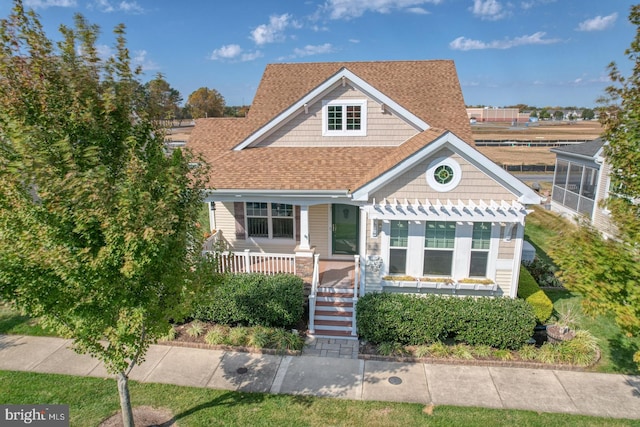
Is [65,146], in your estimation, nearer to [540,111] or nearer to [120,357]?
[120,357]

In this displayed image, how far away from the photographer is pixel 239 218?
14844 millimetres

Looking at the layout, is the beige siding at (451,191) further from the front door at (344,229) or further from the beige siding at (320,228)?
the beige siding at (320,228)

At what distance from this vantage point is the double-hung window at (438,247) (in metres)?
11.4

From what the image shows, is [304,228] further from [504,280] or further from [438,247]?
[504,280]

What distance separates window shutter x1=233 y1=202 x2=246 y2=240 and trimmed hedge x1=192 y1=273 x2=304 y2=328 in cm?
341

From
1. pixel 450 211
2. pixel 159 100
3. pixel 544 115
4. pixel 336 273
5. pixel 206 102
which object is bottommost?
pixel 336 273

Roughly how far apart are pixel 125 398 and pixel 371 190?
24.0 feet

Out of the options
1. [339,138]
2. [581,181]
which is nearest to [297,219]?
[339,138]

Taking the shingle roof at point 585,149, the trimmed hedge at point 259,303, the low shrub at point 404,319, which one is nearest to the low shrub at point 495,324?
the low shrub at point 404,319

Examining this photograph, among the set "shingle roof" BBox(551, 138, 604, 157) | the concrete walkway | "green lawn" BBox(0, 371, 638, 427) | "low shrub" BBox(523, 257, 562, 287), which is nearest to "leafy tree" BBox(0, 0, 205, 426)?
"green lawn" BBox(0, 371, 638, 427)

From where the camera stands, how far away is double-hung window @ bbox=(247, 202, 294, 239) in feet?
47.8

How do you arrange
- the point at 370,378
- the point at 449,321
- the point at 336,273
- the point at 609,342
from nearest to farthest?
1. the point at 370,378
2. the point at 449,321
3. the point at 609,342
4. the point at 336,273

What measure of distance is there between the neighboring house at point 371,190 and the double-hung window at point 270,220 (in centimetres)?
4

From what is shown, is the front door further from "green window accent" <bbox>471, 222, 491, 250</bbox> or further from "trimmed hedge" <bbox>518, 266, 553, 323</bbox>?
"trimmed hedge" <bbox>518, 266, 553, 323</bbox>
